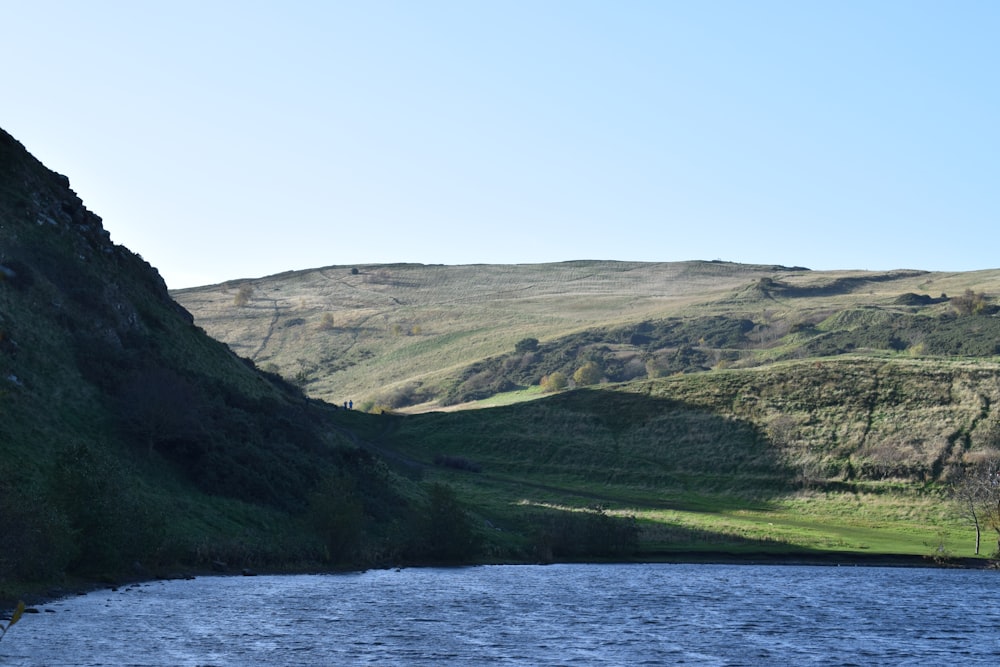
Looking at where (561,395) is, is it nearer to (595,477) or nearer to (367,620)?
(595,477)

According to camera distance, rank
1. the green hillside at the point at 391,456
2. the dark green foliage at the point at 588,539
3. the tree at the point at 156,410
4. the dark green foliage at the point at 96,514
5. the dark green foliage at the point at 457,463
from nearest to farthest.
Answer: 1. the dark green foliage at the point at 96,514
2. the green hillside at the point at 391,456
3. the tree at the point at 156,410
4. the dark green foliage at the point at 588,539
5. the dark green foliage at the point at 457,463

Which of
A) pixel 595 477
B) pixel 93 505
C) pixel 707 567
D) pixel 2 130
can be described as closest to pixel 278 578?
pixel 93 505

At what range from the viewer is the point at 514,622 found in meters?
52.4

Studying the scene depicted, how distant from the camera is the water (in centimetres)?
4141

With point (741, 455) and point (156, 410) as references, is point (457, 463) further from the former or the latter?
point (156, 410)

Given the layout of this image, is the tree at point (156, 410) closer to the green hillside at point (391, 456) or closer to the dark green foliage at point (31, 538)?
the green hillside at point (391, 456)

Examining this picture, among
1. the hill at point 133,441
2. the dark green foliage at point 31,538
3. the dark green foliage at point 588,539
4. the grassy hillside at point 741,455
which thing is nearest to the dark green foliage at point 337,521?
the hill at point 133,441

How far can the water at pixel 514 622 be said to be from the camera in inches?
1630

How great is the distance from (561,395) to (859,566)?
75.7 meters

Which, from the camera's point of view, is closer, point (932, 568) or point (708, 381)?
point (932, 568)

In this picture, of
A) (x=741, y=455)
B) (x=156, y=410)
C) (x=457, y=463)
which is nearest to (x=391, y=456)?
(x=457, y=463)

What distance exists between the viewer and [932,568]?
83562 millimetres

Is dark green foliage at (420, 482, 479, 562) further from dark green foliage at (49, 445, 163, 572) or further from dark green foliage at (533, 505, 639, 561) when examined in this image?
dark green foliage at (49, 445, 163, 572)

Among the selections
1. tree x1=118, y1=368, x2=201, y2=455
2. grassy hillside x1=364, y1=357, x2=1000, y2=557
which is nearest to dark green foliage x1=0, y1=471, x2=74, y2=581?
tree x1=118, y1=368, x2=201, y2=455
